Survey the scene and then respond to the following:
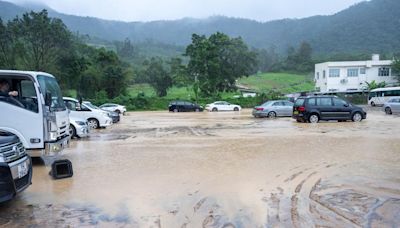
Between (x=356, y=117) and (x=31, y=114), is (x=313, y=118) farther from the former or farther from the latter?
(x=31, y=114)

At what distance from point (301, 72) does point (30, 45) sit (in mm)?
69330

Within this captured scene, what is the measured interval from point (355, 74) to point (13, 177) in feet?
228

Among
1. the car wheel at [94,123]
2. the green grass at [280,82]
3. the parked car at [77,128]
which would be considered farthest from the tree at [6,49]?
the green grass at [280,82]

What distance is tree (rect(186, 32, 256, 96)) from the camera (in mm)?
63062

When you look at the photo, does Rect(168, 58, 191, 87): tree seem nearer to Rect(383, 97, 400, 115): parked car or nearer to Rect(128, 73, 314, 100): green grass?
Rect(128, 73, 314, 100): green grass

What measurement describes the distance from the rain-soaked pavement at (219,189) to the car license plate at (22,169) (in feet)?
1.82

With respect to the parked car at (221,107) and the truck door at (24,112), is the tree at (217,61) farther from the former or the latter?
the truck door at (24,112)

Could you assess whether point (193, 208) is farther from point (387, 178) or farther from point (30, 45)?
point (30, 45)

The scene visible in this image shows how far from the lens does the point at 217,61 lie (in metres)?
63.8

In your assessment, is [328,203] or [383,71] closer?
[328,203]

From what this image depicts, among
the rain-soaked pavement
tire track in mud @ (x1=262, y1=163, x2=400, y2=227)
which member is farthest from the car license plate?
tire track in mud @ (x1=262, y1=163, x2=400, y2=227)

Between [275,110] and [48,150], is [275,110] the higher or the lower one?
the lower one

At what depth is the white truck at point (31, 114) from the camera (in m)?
8.98

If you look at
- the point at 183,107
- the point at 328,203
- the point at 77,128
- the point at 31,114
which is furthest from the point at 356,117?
the point at 183,107
